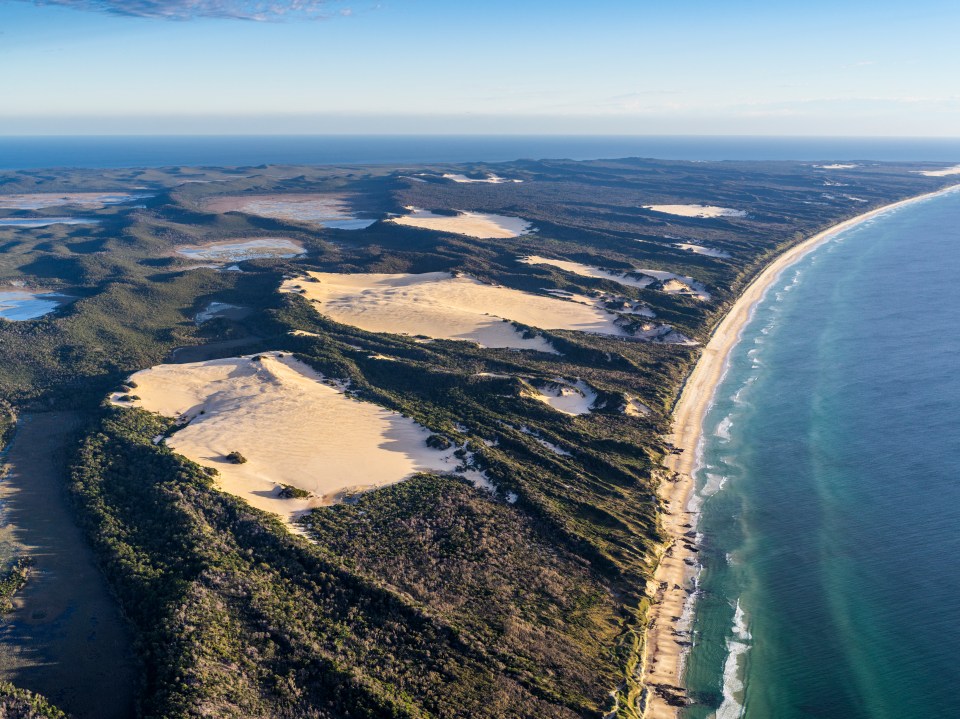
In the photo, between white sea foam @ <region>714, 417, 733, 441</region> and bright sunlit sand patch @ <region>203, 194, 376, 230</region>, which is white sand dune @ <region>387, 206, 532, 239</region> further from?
white sea foam @ <region>714, 417, 733, 441</region>

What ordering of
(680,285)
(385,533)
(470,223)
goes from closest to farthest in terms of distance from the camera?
1. (385,533)
2. (680,285)
3. (470,223)

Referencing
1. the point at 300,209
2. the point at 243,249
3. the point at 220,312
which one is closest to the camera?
the point at 220,312

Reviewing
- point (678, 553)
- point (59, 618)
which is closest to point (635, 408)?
point (678, 553)

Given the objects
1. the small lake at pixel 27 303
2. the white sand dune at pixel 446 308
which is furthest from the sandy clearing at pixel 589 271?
the small lake at pixel 27 303

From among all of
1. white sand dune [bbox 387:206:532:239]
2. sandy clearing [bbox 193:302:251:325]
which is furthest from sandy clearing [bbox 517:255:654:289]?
sandy clearing [bbox 193:302:251:325]

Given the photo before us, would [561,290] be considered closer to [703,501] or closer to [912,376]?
[912,376]

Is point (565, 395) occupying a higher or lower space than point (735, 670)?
higher

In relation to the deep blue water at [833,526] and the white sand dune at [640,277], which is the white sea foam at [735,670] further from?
the white sand dune at [640,277]

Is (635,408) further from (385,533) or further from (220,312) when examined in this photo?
(220,312)
